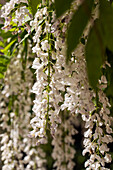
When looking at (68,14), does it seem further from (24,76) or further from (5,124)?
(5,124)

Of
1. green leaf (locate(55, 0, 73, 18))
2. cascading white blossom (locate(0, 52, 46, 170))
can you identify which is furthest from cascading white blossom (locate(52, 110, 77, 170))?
green leaf (locate(55, 0, 73, 18))

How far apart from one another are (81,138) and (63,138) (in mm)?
1426

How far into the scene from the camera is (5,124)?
164cm

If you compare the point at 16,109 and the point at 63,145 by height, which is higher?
the point at 16,109

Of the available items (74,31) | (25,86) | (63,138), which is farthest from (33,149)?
(74,31)

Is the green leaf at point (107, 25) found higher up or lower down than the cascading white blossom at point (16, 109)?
lower down

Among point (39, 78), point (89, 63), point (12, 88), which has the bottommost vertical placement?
point (89, 63)

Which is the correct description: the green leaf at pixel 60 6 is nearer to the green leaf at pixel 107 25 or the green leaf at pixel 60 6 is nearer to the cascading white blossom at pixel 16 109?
the green leaf at pixel 107 25

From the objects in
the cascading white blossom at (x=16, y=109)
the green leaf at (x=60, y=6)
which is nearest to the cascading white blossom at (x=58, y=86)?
the green leaf at (x=60, y=6)

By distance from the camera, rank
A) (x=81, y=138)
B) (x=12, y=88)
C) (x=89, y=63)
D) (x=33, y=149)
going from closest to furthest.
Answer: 1. (x=89, y=63)
2. (x=12, y=88)
3. (x=33, y=149)
4. (x=81, y=138)

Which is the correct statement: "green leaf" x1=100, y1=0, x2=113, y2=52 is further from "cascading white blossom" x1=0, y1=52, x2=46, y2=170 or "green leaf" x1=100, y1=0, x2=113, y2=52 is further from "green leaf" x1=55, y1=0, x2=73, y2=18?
"cascading white blossom" x1=0, y1=52, x2=46, y2=170

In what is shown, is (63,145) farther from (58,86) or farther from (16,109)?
(58,86)

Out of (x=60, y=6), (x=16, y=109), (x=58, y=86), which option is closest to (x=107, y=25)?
(x=60, y=6)

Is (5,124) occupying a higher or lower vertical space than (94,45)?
higher
